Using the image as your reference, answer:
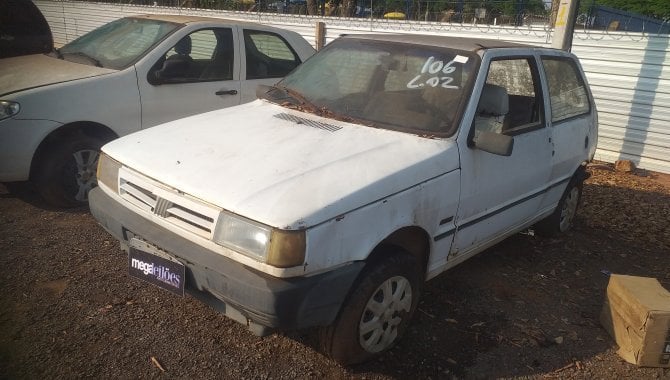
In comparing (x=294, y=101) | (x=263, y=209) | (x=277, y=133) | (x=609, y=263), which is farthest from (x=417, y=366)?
(x=609, y=263)

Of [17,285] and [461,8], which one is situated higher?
[461,8]

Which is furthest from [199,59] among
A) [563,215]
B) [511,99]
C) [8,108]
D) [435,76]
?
[563,215]

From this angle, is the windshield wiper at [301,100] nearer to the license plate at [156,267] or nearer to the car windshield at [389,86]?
the car windshield at [389,86]

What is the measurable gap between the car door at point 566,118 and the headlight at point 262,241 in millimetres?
2563

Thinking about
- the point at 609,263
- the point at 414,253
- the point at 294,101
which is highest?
the point at 294,101

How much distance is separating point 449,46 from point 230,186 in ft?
6.09

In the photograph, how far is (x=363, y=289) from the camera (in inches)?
96.8

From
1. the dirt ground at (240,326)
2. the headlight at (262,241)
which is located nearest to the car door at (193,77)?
the dirt ground at (240,326)

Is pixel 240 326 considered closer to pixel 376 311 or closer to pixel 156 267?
pixel 156 267

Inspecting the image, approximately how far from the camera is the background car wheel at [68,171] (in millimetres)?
4184

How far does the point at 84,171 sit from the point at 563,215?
Result: 4.24 metres

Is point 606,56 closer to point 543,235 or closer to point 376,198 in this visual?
point 543,235

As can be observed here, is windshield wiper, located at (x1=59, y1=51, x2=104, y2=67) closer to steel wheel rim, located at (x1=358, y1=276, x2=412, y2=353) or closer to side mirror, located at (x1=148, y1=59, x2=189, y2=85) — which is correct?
side mirror, located at (x1=148, y1=59, x2=189, y2=85)

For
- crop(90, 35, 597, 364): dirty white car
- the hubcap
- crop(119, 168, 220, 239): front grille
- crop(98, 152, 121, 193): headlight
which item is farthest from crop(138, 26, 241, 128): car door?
crop(119, 168, 220, 239): front grille
